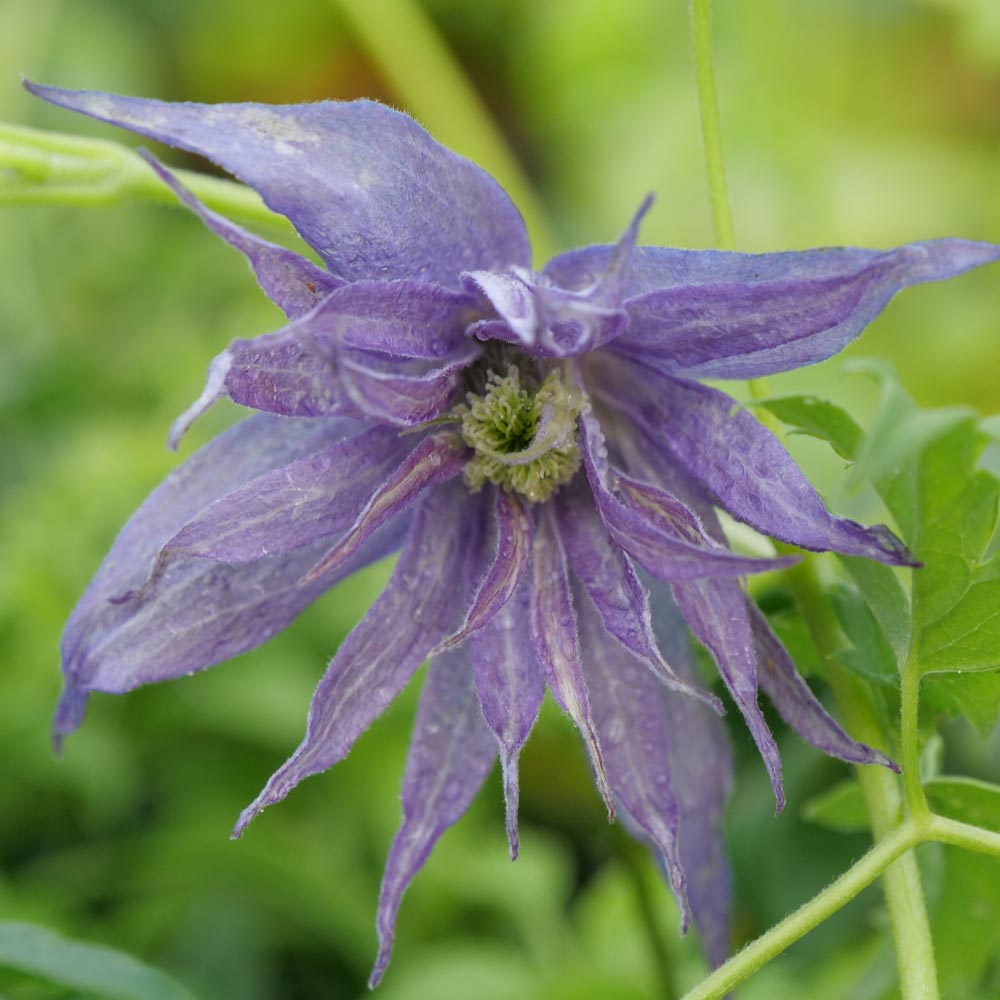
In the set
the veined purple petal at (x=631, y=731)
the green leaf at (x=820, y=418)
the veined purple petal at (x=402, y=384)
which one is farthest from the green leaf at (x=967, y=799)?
the veined purple petal at (x=402, y=384)

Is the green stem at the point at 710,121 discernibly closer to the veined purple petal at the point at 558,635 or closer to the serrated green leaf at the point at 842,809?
the veined purple petal at the point at 558,635

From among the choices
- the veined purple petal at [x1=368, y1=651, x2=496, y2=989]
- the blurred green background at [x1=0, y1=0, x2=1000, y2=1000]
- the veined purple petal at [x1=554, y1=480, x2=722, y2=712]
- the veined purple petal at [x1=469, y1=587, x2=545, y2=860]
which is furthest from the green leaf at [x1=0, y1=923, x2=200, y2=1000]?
the veined purple petal at [x1=554, y1=480, x2=722, y2=712]

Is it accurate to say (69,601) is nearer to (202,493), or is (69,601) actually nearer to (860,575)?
(202,493)

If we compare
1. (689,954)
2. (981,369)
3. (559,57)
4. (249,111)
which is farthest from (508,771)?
(559,57)

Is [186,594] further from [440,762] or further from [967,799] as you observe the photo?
[967,799]

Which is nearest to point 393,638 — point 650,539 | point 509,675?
point 509,675

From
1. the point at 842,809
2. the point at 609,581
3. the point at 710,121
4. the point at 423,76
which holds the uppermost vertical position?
the point at 423,76
